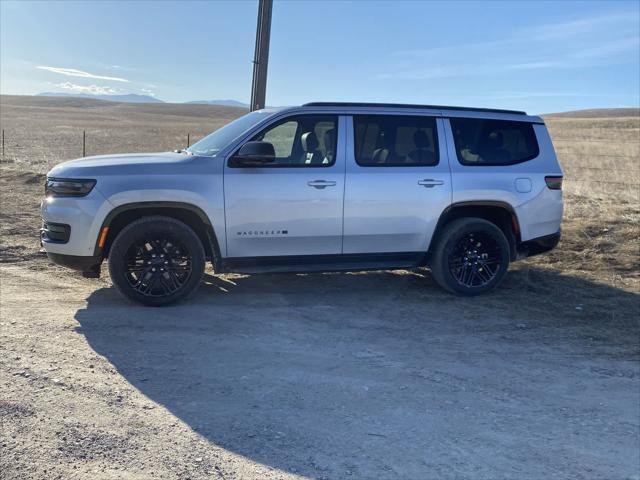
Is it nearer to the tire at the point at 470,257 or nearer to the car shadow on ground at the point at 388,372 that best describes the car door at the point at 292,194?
the car shadow on ground at the point at 388,372

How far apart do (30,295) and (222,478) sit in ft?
12.9

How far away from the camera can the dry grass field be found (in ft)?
11.1

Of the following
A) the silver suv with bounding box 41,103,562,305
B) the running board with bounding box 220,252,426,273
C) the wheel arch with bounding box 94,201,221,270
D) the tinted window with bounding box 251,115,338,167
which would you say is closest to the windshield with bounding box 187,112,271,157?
the silver suv with bounding box 41,103,562,305

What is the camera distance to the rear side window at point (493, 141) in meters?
6.87

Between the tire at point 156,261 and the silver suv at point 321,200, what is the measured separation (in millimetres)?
13

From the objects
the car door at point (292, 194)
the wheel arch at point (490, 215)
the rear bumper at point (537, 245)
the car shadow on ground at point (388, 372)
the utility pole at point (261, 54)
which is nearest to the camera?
the car shadow on ground at point (388, 372)

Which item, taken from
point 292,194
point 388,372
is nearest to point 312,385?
point 388,372

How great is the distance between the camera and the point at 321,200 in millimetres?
6246

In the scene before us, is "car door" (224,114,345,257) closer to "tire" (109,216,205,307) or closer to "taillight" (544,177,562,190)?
"tire" (109,216,205,307)

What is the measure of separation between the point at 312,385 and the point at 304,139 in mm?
2925

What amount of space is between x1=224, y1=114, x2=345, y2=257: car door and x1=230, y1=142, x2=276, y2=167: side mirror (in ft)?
0.20

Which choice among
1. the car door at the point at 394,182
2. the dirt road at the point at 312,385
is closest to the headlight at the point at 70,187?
the dirt road at the point at 312,385

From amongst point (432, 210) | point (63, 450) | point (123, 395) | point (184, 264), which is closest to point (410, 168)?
point (432, 210)

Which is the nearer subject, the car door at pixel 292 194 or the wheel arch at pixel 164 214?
the wheel arch at pixel 164 214
